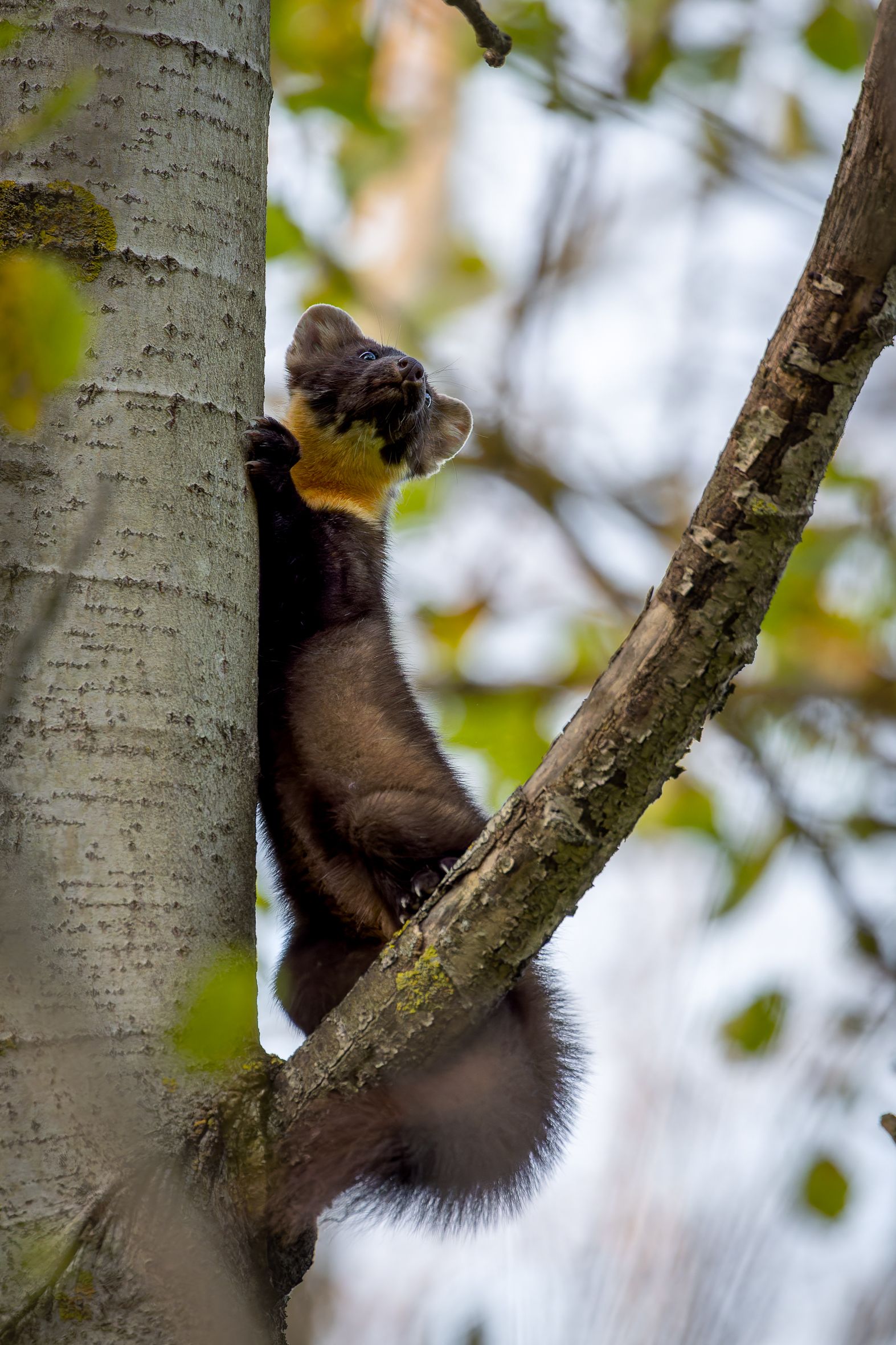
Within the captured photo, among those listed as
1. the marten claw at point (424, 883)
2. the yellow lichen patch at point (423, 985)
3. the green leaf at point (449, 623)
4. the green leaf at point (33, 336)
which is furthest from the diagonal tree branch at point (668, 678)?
the green leaf at point (449, 623)

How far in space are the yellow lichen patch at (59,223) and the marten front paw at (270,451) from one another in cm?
56

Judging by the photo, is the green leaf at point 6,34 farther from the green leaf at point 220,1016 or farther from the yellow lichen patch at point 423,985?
the yellow lichen patch at point 423,985

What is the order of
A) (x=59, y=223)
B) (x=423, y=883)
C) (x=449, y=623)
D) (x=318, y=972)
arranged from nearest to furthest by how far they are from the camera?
1. (x=59, y=223)
2. (x=423, y=883)
3. (x=318, y=972)
4. (x=449, y=623)

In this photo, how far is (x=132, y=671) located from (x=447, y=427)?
11.9 ft

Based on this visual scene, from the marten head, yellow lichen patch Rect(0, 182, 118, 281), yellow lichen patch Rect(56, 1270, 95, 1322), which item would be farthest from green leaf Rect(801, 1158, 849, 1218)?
the marten head

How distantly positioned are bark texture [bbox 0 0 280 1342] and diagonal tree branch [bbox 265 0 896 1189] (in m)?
0.36

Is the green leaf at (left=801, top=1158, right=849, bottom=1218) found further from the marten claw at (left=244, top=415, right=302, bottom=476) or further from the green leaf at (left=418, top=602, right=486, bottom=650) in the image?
the green leaf at (left=418, top=602, right=486, bottom=650)

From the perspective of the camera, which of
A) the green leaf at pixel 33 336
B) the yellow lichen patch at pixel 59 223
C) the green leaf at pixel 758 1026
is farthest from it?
the yellow lichen patch at pixel 59 223

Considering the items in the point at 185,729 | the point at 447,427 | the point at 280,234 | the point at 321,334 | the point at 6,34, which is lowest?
the point at 185,729

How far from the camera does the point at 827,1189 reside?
2.33 m

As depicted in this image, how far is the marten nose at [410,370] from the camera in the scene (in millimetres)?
5000

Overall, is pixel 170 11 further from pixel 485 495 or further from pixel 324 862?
pixel 485 495

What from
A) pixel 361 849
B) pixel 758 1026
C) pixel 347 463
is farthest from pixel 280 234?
pixel 758 1026

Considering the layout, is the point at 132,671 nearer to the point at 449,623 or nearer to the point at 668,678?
the point at 668,678
